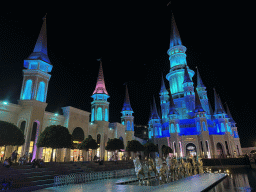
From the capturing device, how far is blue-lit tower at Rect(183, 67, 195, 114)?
2357 inches

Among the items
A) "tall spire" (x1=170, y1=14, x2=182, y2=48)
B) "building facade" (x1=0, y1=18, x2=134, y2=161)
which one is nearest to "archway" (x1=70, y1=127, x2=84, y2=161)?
"building facade" (x1=0, y1=18, x2=134, y2=161)

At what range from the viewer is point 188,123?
58.0 meters

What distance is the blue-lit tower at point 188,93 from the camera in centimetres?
5988

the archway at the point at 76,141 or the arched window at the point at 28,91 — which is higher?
the arched window at the point at 28,91

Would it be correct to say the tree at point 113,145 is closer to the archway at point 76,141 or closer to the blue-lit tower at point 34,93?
the archway at point 76,141

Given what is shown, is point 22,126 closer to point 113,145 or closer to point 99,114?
point 113,145

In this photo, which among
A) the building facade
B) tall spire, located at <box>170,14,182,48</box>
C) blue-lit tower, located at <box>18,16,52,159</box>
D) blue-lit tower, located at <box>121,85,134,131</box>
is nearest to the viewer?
the building facade

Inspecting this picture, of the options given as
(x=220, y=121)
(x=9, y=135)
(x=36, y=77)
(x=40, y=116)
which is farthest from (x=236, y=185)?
(x=220, y=121)

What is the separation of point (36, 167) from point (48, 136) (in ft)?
17.9

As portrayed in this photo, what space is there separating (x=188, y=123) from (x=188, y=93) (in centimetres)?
1057

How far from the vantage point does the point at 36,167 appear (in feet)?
55.5

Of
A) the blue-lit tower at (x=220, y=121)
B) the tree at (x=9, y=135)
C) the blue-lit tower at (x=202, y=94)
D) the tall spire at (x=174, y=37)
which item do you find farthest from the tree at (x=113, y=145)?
the tall spire at (x=174, y=37)

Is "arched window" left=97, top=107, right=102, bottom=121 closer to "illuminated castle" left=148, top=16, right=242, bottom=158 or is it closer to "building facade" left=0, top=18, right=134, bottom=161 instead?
"building facade" left=0, top=18, right=134, bottom=161

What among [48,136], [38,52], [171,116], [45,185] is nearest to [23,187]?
[45,185]
